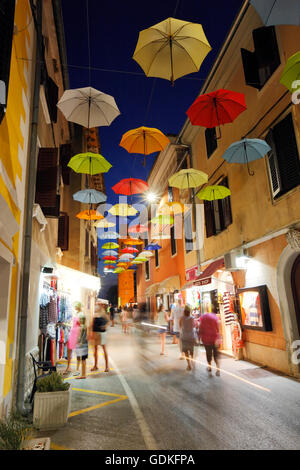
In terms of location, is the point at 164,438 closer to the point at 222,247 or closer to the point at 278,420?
the point at 278,420

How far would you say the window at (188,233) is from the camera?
1719 centimetres

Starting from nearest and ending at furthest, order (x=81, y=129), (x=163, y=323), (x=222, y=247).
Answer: (x=222, y=247), (x=163, y=323), (x=81, y=129)

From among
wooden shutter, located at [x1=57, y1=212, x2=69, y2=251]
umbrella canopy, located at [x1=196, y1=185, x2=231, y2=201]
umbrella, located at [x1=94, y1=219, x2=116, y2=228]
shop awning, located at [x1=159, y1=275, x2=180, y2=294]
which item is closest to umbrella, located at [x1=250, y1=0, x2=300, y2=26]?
umbrella canopy, located at [x1=196, y1=185, x2=231, y2=201]

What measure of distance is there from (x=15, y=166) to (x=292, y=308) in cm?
822

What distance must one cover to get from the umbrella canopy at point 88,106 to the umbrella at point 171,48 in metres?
1.79

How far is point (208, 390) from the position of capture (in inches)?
281

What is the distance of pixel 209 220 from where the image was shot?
1419cm

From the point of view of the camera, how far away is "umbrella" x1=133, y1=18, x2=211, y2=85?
21.1ft

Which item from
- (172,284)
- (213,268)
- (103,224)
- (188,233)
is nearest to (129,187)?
(213,268)

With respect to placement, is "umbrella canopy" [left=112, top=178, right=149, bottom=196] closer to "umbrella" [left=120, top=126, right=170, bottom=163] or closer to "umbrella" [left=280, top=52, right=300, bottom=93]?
"umbrella" [left=120, top=126, right=170, bottom=163]

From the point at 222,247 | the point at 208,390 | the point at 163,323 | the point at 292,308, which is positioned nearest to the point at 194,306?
the point at 163,323

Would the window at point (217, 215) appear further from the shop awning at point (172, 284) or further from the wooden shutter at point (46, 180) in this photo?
the wooden shutter at point (46, 180)

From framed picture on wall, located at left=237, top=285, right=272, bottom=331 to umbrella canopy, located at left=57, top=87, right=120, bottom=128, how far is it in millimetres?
7375

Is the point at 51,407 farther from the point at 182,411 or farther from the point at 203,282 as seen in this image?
the point at 203,282
